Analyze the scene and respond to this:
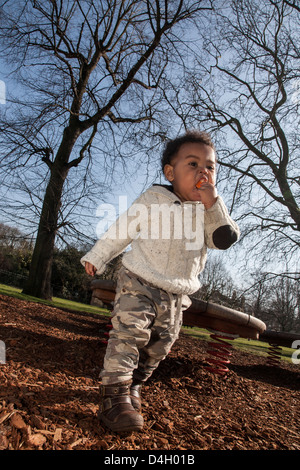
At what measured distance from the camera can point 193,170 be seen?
2.22 metres

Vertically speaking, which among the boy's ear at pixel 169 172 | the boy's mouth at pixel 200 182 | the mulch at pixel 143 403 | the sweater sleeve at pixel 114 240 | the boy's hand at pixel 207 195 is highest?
the boy's ear at pixel 169 172

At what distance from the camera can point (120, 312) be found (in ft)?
6.02

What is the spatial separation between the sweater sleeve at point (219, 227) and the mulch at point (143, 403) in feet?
3.62

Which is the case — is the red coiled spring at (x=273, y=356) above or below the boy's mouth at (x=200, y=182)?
below

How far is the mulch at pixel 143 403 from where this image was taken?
142cm

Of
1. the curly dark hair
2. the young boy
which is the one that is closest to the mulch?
the young boy

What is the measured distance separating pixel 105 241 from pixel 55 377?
3.10 feet

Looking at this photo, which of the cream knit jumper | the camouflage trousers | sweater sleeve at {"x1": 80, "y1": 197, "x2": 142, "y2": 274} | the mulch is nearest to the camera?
the mulch

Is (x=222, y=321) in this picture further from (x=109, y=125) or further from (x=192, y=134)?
(x=109, y=125)

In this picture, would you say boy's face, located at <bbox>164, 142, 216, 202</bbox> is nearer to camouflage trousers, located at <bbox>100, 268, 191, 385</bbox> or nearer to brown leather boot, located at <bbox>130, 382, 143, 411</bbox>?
camouflage trousers, located at <bbox>100, 268, 191, 385</bbox>

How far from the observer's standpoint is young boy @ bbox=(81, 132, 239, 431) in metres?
1.76

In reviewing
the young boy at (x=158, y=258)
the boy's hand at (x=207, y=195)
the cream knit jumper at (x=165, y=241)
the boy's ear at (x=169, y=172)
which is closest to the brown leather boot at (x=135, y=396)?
the young boy at (x=158, y=258)

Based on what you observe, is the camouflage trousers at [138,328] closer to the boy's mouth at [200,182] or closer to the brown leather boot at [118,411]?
the brown leather boot at [118,411]

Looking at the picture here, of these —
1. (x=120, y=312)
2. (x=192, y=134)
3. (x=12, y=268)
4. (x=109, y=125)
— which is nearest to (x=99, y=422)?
(x=120, y=312)
